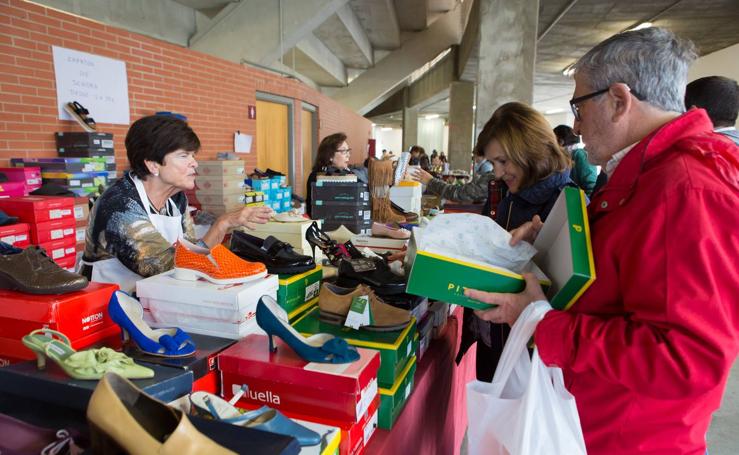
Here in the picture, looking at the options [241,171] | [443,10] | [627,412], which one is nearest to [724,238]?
[627,412]

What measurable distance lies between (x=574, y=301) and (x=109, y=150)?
13.9 feet

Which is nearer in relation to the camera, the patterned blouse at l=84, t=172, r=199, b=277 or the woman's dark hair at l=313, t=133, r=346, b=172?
the patterned blouse at l=84, t=172, r=199, b=277

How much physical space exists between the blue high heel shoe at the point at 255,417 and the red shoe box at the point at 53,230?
2.82 m

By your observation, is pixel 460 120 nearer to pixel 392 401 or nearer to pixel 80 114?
pixel 80 114

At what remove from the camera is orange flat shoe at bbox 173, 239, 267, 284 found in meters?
1.41

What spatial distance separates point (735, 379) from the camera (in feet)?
12.6

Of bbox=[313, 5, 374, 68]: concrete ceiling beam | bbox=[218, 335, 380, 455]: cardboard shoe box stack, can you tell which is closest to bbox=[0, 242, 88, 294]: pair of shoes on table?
bbox=[218, 335, 380, 455]: cardboard shoe box stack

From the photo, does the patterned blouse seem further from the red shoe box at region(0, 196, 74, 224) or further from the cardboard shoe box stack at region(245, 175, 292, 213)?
the cardboard shoe box stack at region(245, 175, 292, 213)

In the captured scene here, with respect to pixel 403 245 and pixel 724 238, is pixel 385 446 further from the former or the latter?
pixel 403 245

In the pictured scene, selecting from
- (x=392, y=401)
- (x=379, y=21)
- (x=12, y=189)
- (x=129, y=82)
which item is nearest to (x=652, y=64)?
(x=392, y=401)

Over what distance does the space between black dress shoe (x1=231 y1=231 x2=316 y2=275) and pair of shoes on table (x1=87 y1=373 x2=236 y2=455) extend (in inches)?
36.3

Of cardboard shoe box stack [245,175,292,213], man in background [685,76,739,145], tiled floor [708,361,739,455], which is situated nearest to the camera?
man in background [685,76,739,145]

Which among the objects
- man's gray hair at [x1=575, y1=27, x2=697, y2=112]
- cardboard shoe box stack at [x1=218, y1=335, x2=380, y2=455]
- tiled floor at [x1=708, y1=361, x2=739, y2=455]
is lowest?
tiled floor at [x1=708, y1=361, x2=739, y2=455]

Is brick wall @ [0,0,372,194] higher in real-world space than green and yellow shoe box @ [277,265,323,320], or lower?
higher
